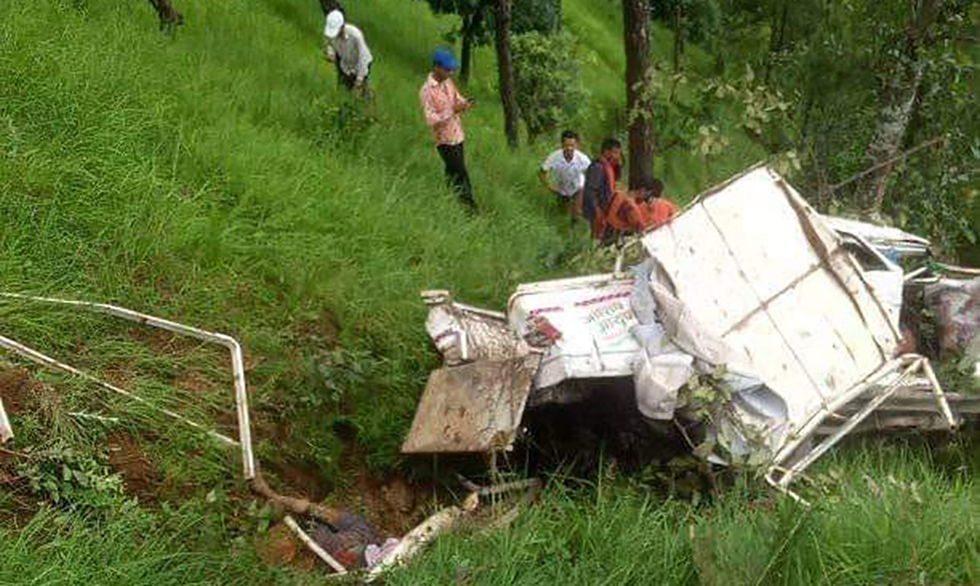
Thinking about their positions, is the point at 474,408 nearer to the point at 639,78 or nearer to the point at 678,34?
the point at 639,78

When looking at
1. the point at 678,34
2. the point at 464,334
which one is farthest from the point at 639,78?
the point at 678,34

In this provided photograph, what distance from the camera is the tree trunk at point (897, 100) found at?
858 centimetres

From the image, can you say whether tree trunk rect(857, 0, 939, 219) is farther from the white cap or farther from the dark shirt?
the white cap

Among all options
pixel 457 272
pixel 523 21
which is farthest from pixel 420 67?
pixel 457 272

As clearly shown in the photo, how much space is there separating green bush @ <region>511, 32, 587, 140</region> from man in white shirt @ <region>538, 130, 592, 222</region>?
3.93 meters

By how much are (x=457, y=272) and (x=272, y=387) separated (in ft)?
6.52

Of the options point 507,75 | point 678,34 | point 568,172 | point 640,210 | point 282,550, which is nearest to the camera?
point 282,550

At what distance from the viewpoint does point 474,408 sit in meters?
4.93

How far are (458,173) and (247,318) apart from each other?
125 inches

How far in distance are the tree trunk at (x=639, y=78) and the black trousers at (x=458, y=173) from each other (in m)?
1.53

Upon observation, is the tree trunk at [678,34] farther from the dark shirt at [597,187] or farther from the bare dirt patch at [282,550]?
the bare dirt patch at [282,550]

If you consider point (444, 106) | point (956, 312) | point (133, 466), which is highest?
point (444, 106)

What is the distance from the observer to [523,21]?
15.1 m

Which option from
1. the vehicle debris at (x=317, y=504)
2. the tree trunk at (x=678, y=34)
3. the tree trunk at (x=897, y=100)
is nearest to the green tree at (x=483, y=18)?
the tree trunk at (x=678, y=34)
